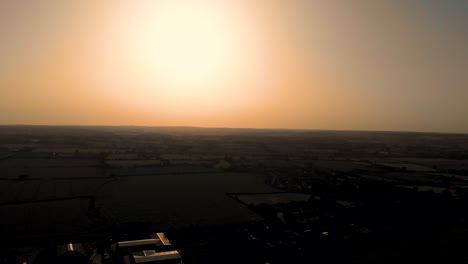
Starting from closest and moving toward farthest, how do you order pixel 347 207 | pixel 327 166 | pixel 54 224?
1. pixel 54 224
2. pixel 347 207
3. pixel 327 166

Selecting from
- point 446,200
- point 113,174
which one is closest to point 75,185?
point 113,174

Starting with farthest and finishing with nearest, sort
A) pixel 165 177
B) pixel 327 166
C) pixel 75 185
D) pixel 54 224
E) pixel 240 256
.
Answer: pixel 327 166
pixel 165 177
pixel 75 185
pixel 54 224
pixel 240 256

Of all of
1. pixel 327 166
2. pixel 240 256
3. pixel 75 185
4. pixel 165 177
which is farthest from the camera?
pixel 327 166

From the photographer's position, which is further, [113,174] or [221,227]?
[113,174]

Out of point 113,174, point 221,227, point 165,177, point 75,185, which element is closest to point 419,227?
point 221,227

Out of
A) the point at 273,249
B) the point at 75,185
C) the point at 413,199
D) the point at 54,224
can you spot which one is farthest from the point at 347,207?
the point at 75,185

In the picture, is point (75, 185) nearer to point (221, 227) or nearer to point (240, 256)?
point (221, 227)

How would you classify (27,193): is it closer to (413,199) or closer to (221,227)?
(221,227)

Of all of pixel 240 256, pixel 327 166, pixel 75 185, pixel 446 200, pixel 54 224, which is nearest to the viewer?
pixel 240 256

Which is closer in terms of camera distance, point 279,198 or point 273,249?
point 273,249
